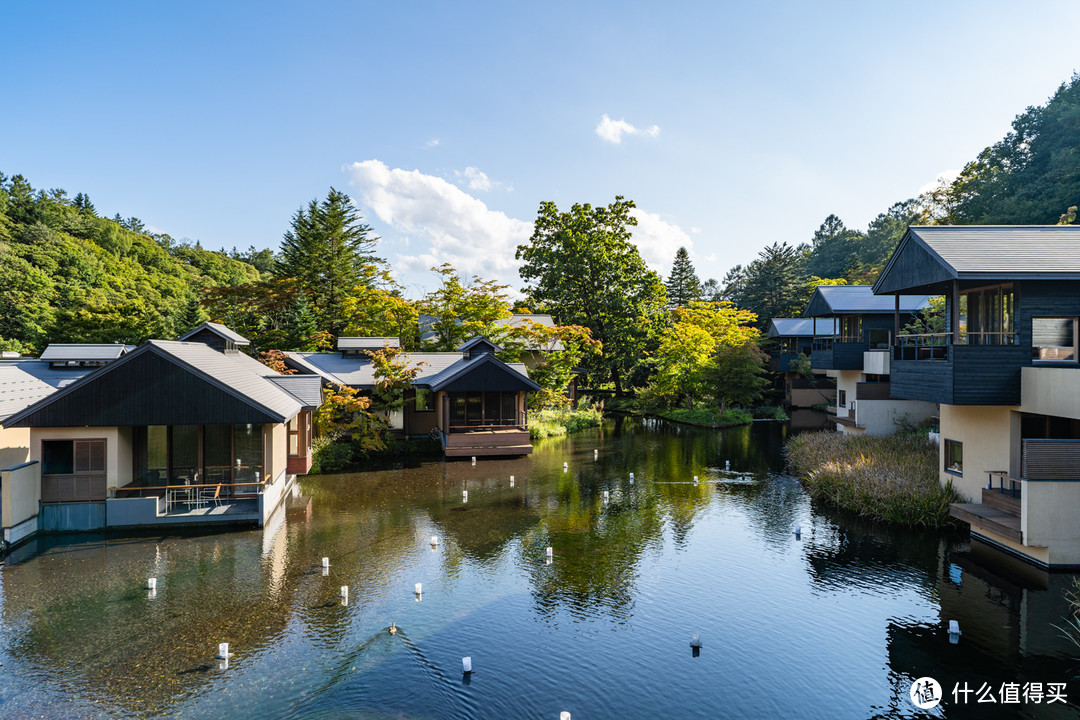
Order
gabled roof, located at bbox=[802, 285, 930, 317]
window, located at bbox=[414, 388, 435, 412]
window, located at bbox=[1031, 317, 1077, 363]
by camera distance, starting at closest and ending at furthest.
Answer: window, located at bbox=[1031, 317, 1077, 363] → gabled roof, located at bbox=[802, 285, 930, 317] → window, located at bbox=[414, 388, 435, 412]

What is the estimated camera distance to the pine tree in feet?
227

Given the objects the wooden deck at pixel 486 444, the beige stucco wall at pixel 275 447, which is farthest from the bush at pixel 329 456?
the wooden deck at pixel 486 444

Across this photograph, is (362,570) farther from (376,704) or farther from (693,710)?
(693,710)

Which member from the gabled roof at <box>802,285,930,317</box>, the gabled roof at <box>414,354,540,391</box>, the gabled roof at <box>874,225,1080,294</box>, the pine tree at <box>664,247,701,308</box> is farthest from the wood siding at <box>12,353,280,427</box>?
the pine tree at <box>664,247,701,308</box>

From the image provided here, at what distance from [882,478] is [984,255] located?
651 centimetres

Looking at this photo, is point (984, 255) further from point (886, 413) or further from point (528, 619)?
point (528, 619)

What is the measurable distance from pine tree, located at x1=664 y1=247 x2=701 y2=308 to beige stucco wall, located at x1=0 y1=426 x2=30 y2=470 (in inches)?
2375

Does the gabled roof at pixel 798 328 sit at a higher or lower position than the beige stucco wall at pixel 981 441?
higher

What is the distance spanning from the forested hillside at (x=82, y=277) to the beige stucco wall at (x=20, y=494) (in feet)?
93.2

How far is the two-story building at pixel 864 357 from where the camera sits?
2600cm

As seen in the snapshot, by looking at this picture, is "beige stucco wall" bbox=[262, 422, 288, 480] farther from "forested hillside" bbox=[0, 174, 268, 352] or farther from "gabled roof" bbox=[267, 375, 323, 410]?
"forested hillside" bbox=[0, 174, 268, 352]

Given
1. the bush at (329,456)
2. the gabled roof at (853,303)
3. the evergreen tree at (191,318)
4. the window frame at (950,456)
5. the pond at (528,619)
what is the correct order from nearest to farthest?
the pond at (528,619) → the window frame at (950,456) → the bush at (329,456) → the gabled roof at (853,303) → the evergreen tree at (191,318)

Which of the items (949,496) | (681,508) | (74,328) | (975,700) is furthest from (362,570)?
(74,328)

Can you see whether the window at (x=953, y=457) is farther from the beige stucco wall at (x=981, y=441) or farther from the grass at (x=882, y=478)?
the grass at (x=882, y=478)
